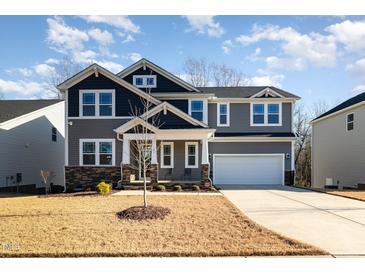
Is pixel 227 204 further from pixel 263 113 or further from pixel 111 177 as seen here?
pixel 263 113

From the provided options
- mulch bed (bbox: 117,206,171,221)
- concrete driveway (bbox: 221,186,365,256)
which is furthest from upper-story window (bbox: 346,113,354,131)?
mulch bed (bbox: 117,206,171,221)

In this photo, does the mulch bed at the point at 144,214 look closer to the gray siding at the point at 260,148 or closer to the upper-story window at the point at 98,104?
the upper-story window at the point at 98,104

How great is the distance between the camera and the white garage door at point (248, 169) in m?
22.0

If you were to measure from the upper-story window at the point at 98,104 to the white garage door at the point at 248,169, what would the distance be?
7879mm

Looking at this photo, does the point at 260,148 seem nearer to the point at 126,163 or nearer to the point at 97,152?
the point at 126,163

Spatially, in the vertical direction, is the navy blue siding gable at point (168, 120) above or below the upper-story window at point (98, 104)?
below

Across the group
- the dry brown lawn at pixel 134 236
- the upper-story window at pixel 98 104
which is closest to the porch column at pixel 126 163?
the upper-story window at pixel 98 104

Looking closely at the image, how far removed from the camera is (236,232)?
7.28m

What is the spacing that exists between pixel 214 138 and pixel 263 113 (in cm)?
402

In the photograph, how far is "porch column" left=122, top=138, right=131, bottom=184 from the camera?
677 inches

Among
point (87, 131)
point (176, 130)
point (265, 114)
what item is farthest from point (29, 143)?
point (265, 114)

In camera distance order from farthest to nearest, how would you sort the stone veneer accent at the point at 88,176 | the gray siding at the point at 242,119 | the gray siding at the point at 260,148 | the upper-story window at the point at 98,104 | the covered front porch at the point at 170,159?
the gray siding at the point at 242,119
the gray siding at the point at 260,148
the upper-story window at the point at 98,104
the stone veneer accent at the point at 88,176
the covered front porch at the point at 170,159

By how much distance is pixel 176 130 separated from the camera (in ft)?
56.7
